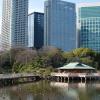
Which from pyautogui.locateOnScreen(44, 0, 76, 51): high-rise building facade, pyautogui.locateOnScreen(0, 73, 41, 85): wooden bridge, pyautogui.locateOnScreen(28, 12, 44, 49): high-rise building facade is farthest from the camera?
pyautogui.locateOnScreen(44, 0, 76, 51): high-rise building facade

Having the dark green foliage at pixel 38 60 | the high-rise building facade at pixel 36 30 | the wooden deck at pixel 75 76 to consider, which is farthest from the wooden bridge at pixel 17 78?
the high-rise building facade at pixel 36 30

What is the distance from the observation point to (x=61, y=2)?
516 feet

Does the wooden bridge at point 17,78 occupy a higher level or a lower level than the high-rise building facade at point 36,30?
lower

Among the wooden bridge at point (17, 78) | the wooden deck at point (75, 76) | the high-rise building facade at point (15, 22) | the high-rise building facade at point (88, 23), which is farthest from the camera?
the high-rise building facade at point (15, 22)

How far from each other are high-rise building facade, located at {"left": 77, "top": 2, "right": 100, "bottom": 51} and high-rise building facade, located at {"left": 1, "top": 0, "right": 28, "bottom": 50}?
1003 inches

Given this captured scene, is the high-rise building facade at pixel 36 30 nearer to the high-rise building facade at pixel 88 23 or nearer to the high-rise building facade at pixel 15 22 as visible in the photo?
the high-rise building facade at pixel 15 22

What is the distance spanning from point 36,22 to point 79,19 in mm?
28199

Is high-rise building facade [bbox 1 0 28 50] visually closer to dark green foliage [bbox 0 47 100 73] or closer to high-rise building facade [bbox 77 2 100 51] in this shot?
high-rise building facade [bbox 77 2 100 51]

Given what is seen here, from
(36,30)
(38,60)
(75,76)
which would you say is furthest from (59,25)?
(75,76)

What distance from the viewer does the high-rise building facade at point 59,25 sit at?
481 feet

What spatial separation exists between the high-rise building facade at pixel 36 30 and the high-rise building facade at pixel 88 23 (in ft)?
67.0

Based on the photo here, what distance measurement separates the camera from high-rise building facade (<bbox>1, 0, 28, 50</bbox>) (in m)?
145

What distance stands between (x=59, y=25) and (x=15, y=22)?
1984 centimetres

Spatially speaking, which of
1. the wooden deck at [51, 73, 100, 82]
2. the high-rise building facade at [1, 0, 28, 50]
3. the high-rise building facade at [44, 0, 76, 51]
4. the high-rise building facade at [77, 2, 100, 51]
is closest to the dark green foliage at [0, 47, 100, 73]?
the wooden deck at [51, 73, 100, 82]
